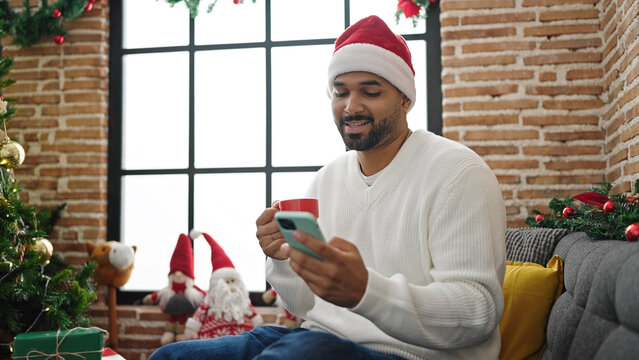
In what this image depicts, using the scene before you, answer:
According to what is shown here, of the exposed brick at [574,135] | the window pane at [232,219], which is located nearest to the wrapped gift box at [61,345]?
the window pane at [232,219]

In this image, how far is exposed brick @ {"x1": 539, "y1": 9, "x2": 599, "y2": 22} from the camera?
265 centimetres

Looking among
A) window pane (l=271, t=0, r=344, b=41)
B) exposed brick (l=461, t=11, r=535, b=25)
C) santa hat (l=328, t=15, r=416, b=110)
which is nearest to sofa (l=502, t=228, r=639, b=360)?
santa hat (l=328, t=15, r=416, b=110)

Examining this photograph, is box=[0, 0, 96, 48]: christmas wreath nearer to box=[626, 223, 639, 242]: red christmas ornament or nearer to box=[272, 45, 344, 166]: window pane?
box=[272, 45, 344, 166]: window pane

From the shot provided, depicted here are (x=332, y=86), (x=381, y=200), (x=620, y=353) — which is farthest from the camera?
(x=332, y=86)

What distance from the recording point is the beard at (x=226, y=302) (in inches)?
108

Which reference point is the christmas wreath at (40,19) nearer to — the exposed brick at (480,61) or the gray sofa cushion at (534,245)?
the exposed brick at (480,61)

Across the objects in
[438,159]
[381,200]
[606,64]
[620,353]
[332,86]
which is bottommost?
[620,353]

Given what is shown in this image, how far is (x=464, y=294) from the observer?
3.74ft

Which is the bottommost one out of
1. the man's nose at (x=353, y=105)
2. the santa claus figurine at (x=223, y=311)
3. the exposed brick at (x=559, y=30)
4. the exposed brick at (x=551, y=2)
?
the santa claus figurine at (x=223, y=311)

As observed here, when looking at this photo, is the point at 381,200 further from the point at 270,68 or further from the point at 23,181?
the point at 23,181

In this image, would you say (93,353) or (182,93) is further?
(182,93)

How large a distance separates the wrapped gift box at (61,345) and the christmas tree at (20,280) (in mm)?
192

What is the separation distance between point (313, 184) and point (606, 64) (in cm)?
174

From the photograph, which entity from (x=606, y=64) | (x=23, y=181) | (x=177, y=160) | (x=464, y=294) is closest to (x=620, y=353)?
(x=464, y=294)
